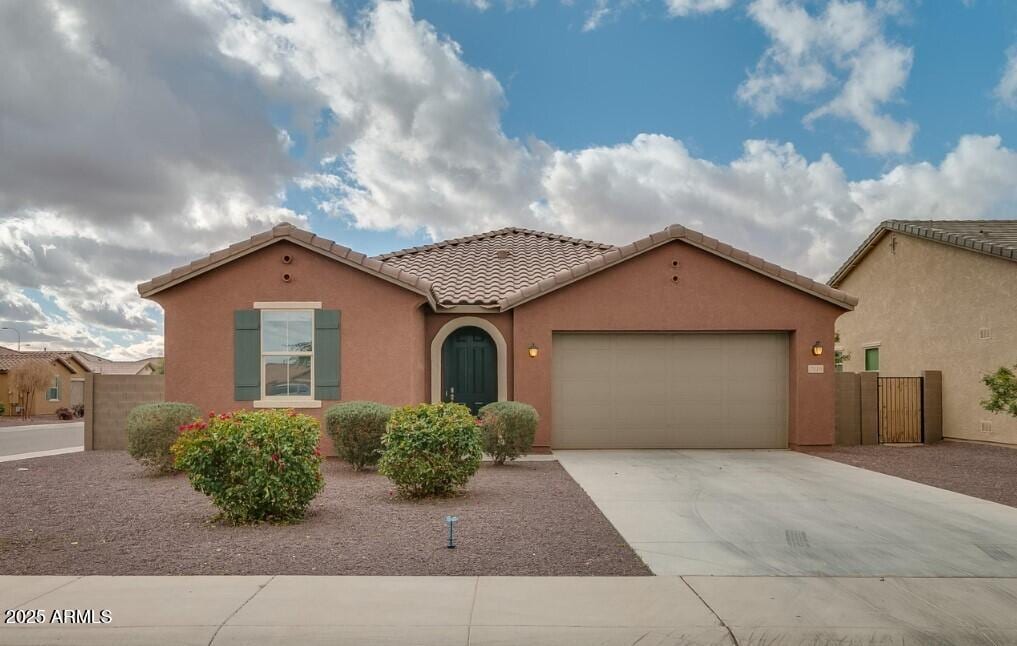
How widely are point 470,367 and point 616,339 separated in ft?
9.86

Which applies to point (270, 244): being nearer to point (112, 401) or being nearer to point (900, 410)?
point (112, 401)

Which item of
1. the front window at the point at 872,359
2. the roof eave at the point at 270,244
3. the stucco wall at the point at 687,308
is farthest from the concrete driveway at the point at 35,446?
the front window at the point at 872,359

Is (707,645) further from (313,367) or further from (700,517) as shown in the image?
(313,367)

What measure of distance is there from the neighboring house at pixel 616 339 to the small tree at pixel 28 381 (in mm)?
30064

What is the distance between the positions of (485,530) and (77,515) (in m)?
4.65

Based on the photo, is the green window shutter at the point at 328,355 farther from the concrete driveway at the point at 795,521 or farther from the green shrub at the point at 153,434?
the concrete driveway at the point at 795,521

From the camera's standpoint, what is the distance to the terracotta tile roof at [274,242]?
488 inches

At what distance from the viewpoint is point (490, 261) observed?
58.2 feet

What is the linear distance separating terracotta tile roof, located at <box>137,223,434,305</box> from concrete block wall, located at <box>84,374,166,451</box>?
2.51 metres

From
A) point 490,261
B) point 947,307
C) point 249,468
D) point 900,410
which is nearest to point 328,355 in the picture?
point 249,468

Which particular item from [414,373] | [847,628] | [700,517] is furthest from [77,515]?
[847,628]

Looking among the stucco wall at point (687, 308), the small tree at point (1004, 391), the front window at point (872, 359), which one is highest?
the stucco wall at point (687, 308)

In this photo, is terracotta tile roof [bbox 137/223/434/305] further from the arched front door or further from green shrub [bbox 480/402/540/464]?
green shrub [bbox 480/402/540/464]

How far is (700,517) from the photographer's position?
7742mm
